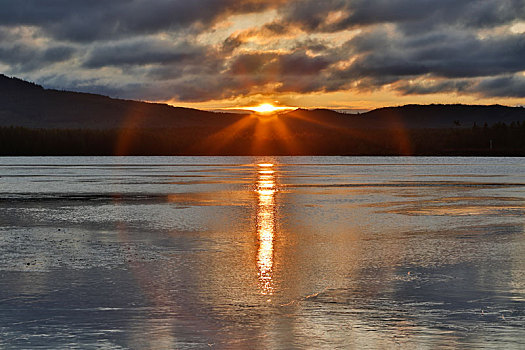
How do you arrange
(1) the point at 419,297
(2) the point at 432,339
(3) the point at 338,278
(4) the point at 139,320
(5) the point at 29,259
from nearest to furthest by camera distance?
(2) the point at 432,339, (4) the point at 139,320, (1) the point at 419,297, (3) the point at 338,278, (5) the point at 29,259

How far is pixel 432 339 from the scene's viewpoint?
32.6 ft

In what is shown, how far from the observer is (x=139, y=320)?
11.0m

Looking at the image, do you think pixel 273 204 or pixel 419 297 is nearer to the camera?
pixel 419 297

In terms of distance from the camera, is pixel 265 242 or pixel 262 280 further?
pixel 265 242

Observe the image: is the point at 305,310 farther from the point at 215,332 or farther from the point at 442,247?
the point at 442,247

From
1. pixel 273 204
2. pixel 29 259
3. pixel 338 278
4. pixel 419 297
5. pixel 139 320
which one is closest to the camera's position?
pixel 139 320

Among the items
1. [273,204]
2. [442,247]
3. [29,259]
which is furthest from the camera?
[273,204]

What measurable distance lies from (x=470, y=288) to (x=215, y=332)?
563 cm

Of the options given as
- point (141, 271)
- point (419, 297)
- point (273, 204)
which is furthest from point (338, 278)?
point (273, 204)

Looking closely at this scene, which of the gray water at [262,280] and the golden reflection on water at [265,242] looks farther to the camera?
the golden reflection on water at [265,242]

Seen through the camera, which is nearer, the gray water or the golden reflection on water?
the gray water

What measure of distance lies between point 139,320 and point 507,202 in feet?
92.9

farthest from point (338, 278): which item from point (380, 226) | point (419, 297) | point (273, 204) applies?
point (273, 204)

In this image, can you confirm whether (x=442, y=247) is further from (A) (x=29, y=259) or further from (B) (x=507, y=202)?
(B) (x=507, y=202)
